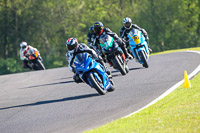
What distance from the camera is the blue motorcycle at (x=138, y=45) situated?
54.2 ft

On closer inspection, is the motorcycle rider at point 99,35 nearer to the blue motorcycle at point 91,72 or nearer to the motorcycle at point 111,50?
the motorcycle at point 111,50

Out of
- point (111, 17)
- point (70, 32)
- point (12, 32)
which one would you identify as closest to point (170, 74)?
point (12, 32)

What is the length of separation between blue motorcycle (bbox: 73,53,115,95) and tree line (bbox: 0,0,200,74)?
5019 cm

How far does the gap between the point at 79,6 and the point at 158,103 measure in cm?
6310

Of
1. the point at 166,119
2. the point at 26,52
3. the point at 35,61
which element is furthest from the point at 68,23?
the point at 166,119

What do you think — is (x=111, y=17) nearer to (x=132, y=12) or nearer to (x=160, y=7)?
(x=132, y=12)

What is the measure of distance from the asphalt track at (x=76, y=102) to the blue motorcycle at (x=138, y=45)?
0.50 metres

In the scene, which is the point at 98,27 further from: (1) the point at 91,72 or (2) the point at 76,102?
(2) the point at 76,102

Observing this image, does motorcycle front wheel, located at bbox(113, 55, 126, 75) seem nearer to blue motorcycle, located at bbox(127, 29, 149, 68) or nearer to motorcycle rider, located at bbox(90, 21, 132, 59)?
motorcycle rider, located at bbox(90, 21, 132, 59)

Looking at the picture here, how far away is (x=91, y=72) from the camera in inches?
458

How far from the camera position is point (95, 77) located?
1162cm

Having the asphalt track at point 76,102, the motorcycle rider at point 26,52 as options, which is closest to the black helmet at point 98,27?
the asphalt track at point 76,102

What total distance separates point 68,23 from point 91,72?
193ft

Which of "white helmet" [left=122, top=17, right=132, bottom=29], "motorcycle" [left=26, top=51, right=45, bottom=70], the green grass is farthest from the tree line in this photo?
the green grass
